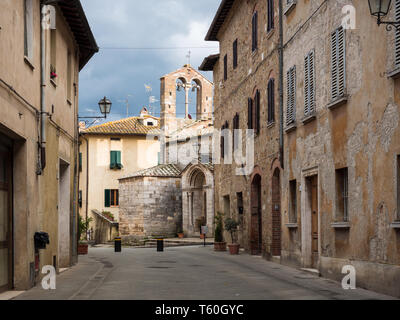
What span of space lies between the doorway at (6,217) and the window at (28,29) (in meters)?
2.06

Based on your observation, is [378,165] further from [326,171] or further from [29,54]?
[29,54]

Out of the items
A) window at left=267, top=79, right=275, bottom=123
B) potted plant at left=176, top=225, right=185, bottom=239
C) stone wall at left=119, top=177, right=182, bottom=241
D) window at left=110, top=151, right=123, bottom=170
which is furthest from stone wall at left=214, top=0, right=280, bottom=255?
window at left=110, top=151, right=123, bottom=170

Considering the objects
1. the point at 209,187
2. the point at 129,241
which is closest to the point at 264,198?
the point at 209,187

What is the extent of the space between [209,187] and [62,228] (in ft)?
71.6

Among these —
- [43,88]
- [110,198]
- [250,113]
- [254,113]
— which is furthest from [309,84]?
[110,198]

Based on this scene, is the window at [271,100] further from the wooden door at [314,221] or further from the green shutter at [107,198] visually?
the green shutter at [107,198]

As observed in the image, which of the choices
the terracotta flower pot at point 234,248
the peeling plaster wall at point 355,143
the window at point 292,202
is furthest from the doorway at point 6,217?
the terracotta flower pot at point 234,248

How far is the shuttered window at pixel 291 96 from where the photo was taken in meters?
18.0

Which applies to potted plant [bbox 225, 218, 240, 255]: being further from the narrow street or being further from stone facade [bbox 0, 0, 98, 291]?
stone facade [bbox 0, 0, 98, 291]

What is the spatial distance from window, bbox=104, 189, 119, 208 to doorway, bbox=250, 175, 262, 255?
30.2 metres

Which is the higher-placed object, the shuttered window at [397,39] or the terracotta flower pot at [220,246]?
the shuttered window at [397,39]

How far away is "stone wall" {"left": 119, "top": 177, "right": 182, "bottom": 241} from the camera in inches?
1714

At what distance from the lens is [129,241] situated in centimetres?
4225

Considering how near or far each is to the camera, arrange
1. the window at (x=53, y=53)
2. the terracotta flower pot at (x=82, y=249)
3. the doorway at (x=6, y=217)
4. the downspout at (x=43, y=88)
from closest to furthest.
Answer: the doorway at (x=6, y=217), the downspout at (x=43, y=88), the window at (x=53, y=53), the terracotta flower pot at (x=82, y=249)
